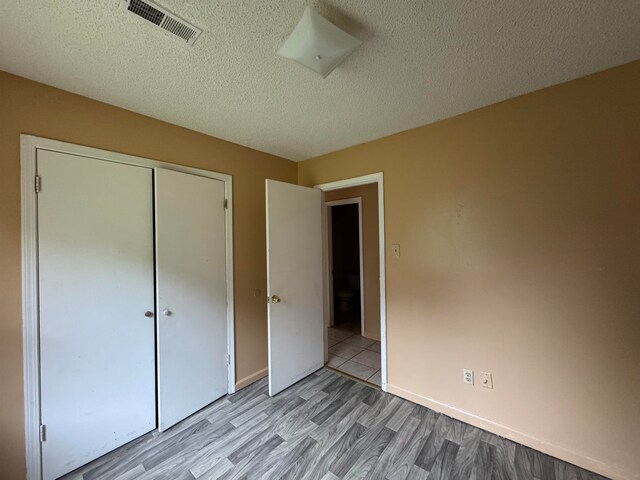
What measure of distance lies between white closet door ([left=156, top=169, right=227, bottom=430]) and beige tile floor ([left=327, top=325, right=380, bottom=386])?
1.30 m

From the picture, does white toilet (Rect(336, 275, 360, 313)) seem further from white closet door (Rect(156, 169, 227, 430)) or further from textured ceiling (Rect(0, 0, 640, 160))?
textured ceiling (Rect(0, 0, 640, 160))

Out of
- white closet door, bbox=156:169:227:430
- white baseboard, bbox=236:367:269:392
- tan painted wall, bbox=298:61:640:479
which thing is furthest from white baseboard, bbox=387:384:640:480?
white closet door, bbox=156:169:227:430

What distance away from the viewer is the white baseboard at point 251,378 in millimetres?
2428

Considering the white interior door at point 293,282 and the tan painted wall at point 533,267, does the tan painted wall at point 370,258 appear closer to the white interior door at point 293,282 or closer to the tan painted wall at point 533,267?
the white interior door at point 293,282

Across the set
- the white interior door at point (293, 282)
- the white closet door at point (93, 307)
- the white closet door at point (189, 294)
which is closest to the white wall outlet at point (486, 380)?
the white interior door at point (293, 282)

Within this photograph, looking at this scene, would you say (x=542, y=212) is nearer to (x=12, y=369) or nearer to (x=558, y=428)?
(x=558, y=428)

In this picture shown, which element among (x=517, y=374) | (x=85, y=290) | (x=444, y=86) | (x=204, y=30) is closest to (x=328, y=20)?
(x=204, y=30)

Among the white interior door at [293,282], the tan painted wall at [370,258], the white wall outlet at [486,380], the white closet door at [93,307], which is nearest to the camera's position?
the white closet door at [93,307]

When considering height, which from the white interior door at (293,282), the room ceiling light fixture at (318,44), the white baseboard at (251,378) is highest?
the room ceiling light fixture at (318,44)

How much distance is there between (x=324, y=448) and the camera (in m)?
1.72

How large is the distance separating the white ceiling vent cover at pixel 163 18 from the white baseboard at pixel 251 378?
8.69ft

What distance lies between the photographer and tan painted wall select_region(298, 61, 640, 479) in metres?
1.43

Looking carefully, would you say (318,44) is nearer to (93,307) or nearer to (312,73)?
(312,73)

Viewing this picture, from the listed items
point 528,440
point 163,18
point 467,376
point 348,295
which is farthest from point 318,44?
point 348,295
